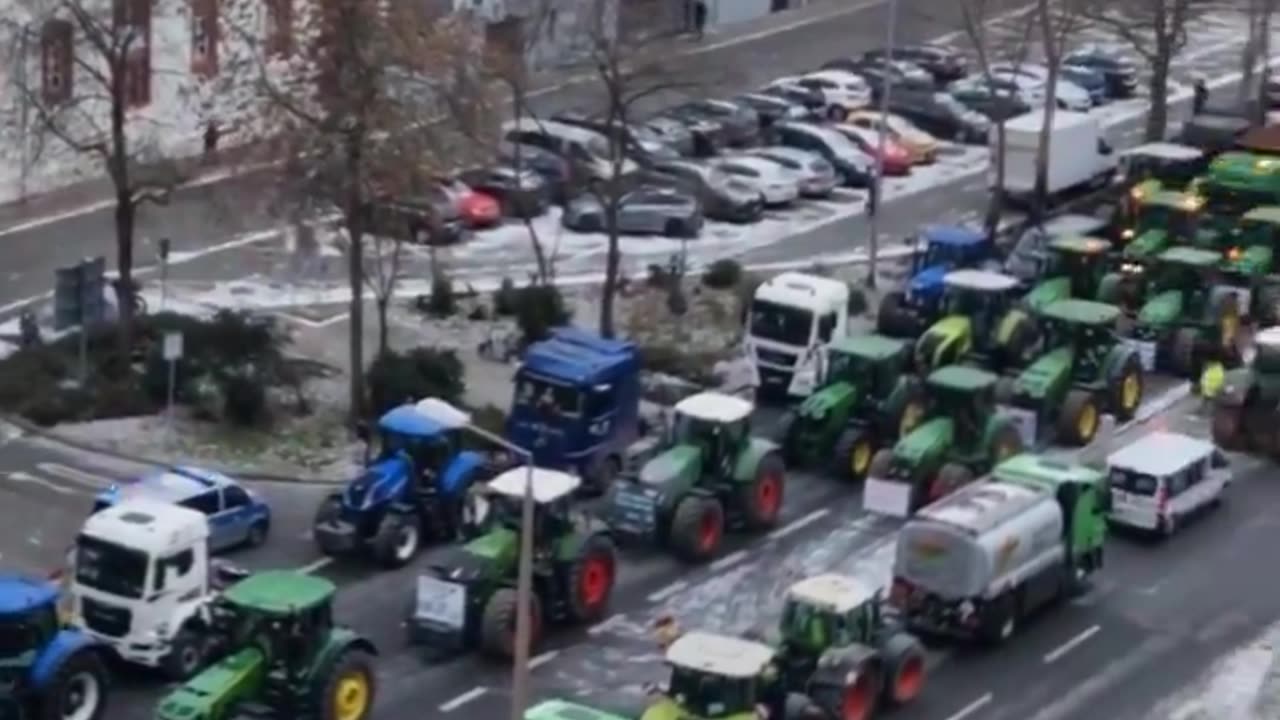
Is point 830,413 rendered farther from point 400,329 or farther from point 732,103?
point 732,103

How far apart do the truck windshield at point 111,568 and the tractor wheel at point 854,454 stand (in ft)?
45.9

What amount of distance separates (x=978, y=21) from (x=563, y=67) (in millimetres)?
12105

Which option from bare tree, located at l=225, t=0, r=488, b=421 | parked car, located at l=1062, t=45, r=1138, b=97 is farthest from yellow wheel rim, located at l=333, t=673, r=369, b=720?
parked car, located at l=1062, t=45, r=1138, b=97

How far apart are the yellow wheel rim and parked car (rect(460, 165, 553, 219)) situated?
26669 mm

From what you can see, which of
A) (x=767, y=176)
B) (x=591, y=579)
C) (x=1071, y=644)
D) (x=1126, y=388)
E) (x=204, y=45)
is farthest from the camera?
(x=767, y=176)

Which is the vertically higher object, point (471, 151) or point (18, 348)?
point (471, 151)

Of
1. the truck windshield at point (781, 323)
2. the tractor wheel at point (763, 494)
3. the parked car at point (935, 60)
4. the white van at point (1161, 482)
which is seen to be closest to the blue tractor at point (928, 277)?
the truck windshield at point (781, 323)

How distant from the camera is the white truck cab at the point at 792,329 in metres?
48.7

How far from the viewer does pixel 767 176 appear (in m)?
64.1

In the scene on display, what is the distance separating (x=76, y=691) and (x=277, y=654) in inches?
95.7

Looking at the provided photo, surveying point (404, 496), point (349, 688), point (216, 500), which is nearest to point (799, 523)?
point (404, 496)

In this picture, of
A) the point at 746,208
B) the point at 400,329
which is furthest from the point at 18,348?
the point at 746,208

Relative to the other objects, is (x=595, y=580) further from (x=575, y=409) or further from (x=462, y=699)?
(x=575, y=409)

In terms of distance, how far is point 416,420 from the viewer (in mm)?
40500
